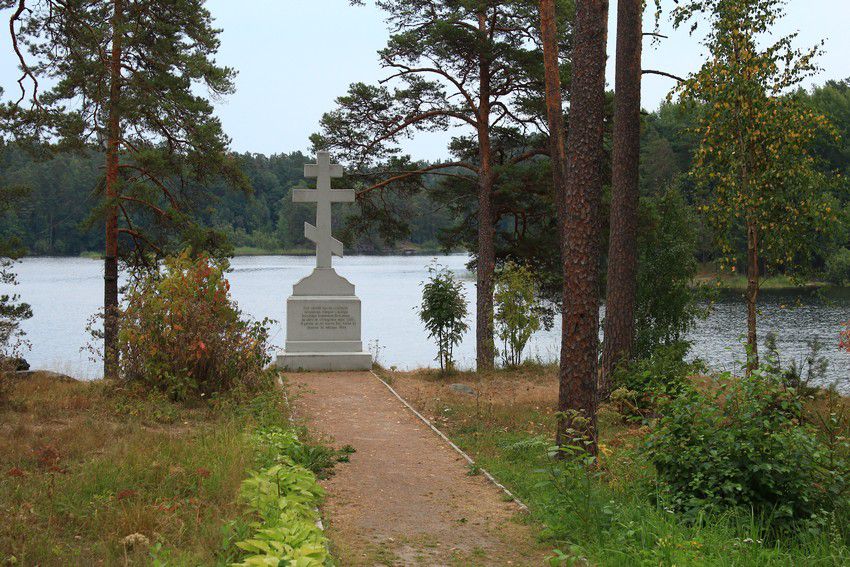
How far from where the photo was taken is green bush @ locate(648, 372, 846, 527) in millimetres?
5812

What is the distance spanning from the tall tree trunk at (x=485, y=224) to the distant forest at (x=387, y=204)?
584 millimetres

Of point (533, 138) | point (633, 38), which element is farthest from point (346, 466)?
point (533, 138)

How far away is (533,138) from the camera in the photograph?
20188 mm

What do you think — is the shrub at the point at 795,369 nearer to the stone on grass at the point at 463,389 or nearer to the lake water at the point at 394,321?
the lake water at the point at 394,321

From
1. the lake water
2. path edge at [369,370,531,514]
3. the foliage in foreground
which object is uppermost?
the foliage in foreground

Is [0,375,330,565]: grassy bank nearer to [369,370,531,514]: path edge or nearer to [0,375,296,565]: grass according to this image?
[0,375,296,565]: grass

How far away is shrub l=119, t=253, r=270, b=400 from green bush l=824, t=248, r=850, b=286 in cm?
3658

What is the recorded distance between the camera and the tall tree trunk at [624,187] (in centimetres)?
1231

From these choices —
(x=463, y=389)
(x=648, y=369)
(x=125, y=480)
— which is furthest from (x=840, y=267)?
(x=125, y=480)

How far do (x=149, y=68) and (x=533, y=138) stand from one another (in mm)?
8886

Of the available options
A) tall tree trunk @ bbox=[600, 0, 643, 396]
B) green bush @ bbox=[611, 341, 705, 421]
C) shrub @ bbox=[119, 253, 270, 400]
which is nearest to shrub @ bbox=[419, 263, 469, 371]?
tall tree trunk @ bbox=[600, 0, 643, 396]

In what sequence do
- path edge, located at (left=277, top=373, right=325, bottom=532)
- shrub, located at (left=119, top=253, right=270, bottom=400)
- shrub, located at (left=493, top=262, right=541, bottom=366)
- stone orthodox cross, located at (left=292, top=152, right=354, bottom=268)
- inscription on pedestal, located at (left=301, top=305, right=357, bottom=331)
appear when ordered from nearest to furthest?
path edge, located at (left=277, top=373, right=325, bottom=532), shrub, located at (left=119, top=253, right=270, bottom=400), inscription on pedestal, located at (left=301, top=305, right=357, bottom=331), stone orthodox cross, located at (left=292, top=152, right=354, bottom=268), shrub, located at (left=493, top=262, right=541, bottom=366)

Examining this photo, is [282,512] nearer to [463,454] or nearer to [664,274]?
[463,454]

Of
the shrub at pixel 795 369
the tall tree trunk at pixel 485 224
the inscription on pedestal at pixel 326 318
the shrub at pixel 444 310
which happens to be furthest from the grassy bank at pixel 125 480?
the tall tree trunk at pixel 485 224
